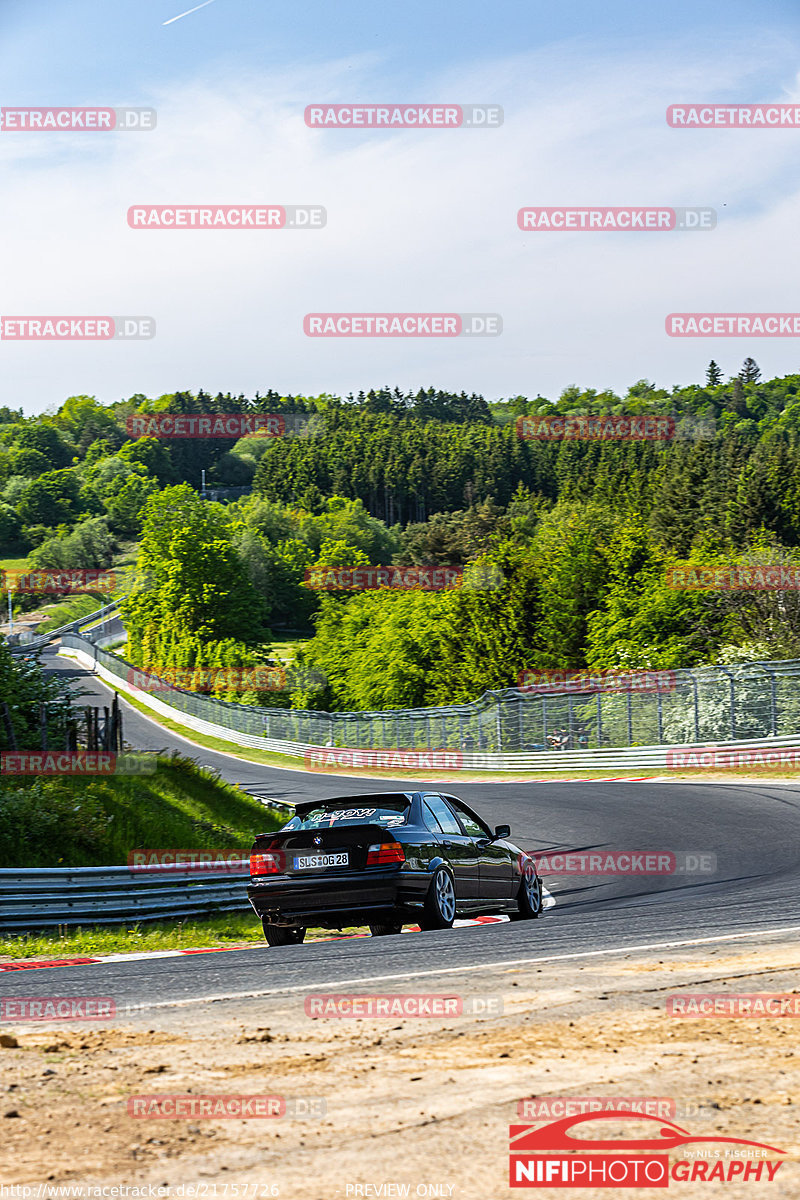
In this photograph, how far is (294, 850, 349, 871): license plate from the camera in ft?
34.0

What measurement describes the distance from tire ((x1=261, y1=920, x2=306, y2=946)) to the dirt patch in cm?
390

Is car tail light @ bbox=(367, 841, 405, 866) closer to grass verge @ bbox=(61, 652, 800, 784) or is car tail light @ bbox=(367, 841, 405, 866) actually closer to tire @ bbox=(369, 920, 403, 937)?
tire @ bbox=(369, 920, 403, 937)

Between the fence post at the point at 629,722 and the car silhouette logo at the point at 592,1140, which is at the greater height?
the car silhouette logo at the point at 592,1140

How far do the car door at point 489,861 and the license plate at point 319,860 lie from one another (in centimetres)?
168

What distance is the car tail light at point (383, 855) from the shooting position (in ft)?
33.8

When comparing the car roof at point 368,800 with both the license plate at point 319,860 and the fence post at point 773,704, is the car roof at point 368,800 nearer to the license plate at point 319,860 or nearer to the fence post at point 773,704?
the license plate at point 319,860

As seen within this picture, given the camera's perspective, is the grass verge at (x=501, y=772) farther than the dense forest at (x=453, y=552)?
No

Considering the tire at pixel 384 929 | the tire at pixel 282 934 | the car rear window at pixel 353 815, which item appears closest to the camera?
the car rear window at pixel 353 815

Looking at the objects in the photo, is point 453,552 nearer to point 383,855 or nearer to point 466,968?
point 383,855

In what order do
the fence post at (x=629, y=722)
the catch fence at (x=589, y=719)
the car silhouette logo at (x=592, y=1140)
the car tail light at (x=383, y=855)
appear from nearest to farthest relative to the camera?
the car silhouette logo at (x=592, y=1140) → the car tail light at (x=383, y=855) → the catch fence at (x=589, y=719) → the fence post at (x=629, y=722)

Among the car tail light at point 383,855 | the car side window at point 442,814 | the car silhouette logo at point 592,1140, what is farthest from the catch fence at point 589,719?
the car silhouette logo at point 592,1140

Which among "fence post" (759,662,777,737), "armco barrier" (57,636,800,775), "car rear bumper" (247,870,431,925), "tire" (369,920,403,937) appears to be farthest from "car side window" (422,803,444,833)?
"fence post" (759,662,777,737)

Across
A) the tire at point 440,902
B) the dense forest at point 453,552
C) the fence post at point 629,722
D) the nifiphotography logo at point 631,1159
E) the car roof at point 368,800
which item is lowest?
the fence post at point 629,722

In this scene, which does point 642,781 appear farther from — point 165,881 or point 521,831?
point 165,881
